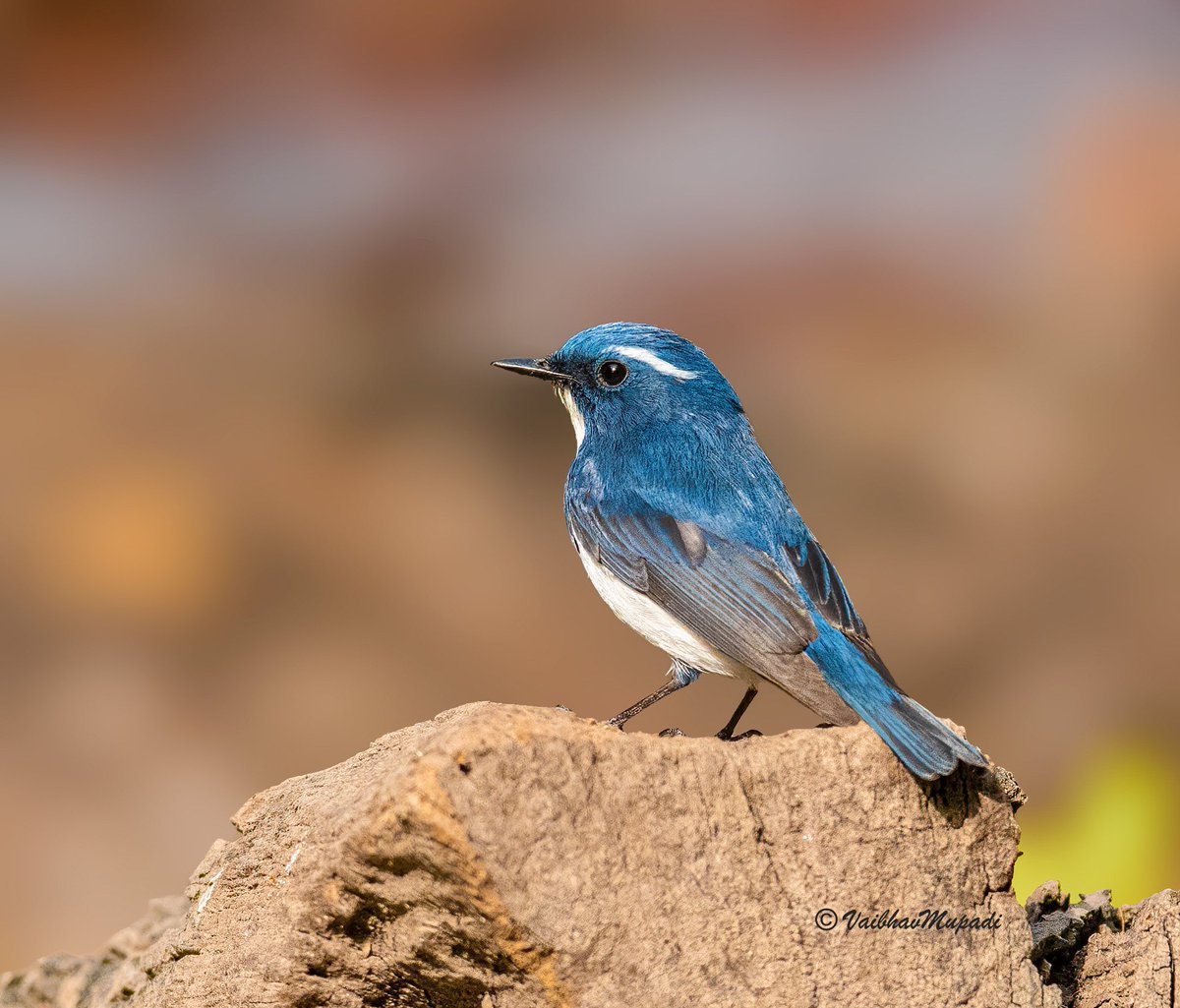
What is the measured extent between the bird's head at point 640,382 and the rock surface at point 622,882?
58.7 inches

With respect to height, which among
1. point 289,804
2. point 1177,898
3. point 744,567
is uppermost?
point 744,567

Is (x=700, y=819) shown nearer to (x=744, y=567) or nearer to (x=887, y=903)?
(x=887, y=903)

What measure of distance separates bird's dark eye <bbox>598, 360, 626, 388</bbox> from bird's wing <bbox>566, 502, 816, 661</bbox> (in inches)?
22.5

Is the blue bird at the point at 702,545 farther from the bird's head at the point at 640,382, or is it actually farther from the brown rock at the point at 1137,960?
the brown rock at the point at 1137,960

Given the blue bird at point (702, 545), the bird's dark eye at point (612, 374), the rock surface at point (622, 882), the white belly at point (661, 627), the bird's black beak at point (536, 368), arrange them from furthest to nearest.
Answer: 1. the bird's black beak at point (536, 368)
2. the bird's dark eye at point (612, 374)
3. the white belly at point (661, 627)
4. the blue bird at point (702, 545)
5. the rock surface at point (622, 882)

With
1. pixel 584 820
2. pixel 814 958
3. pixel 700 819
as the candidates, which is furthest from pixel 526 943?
pixel 814 958

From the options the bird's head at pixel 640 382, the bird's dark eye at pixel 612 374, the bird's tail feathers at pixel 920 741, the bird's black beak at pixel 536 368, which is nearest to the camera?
the bird's tail feathers at pixel 920 741

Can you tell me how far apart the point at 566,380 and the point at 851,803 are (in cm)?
210

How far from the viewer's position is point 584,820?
285 cm

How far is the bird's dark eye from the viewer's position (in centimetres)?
459

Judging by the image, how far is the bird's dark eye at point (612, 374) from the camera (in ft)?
15.1

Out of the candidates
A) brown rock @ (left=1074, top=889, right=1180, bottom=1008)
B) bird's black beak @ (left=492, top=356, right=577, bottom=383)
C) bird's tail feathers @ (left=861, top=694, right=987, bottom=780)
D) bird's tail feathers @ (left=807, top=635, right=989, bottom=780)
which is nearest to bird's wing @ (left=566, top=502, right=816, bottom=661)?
bird's tail feathers @ (left=807, top=635, right=989, bottom=780)

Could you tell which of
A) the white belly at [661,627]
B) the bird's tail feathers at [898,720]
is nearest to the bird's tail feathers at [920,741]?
the bird's tail feathers at [898,720]

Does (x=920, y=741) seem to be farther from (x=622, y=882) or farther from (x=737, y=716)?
(x=737, y=716)
